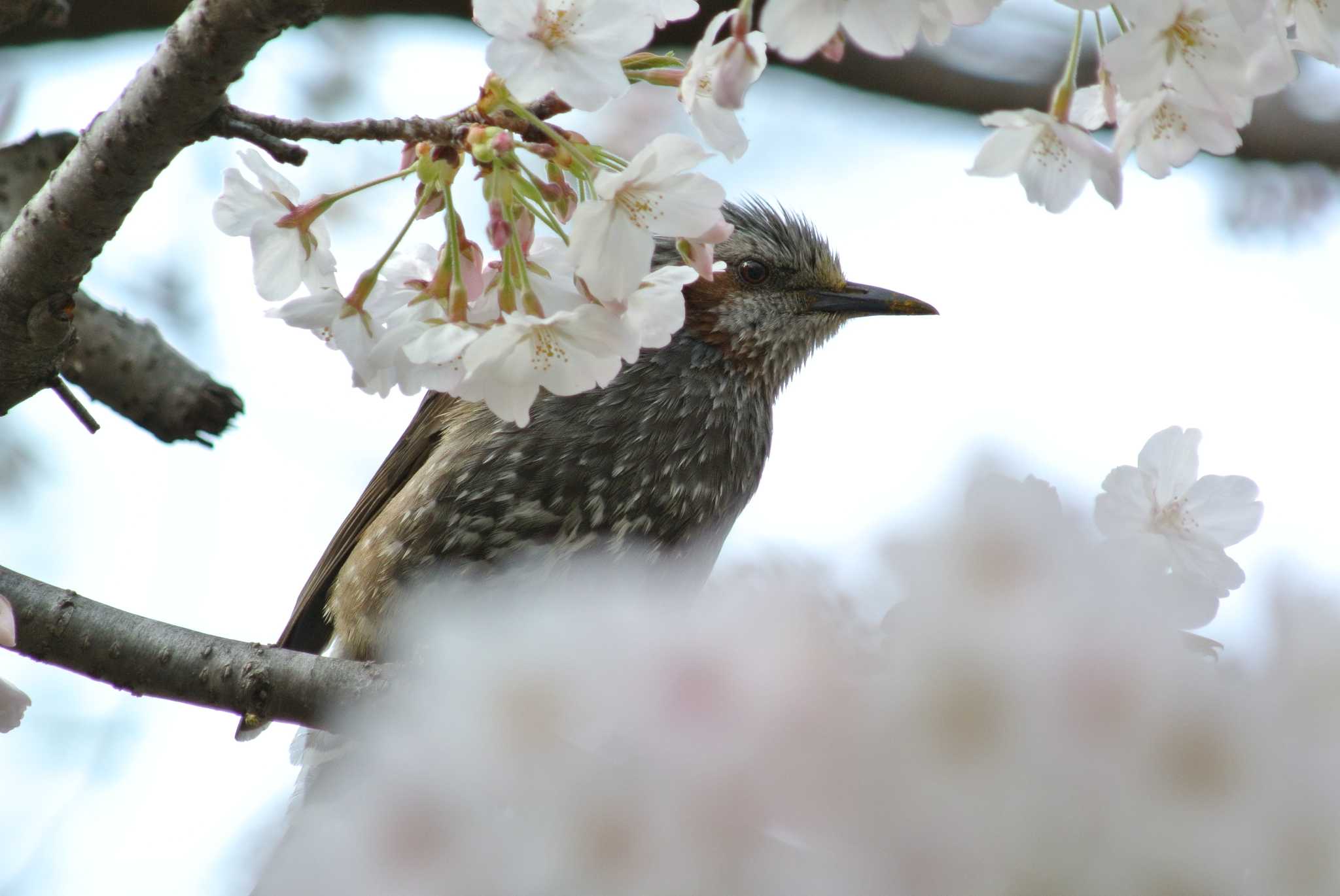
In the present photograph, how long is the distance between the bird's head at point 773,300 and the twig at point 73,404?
1506 mm

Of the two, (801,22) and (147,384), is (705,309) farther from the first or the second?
(801,22)

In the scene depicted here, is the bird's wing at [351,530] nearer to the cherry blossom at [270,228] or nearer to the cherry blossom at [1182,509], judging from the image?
the cherry blossom at [270,228]

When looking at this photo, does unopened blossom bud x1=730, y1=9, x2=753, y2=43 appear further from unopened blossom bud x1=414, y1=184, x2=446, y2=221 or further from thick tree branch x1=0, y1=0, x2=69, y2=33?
thick tree branch x1=0, y1=0, x2=69, y2=33

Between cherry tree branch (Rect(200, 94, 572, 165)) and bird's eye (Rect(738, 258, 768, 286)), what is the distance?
5.45 ft

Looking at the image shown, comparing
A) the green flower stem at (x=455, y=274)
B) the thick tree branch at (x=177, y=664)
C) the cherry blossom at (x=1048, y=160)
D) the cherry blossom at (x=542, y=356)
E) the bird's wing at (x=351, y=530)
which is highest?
the cherry blossom at (x=1048, y=160)

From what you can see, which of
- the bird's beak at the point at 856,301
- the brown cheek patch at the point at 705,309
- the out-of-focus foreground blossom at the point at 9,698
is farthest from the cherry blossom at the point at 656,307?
the bird's beak at the point at 856,301

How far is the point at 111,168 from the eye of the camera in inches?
57.6

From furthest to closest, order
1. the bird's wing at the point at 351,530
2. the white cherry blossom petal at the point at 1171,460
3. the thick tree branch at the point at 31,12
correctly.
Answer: the bird's wing at the point at 351,530 → the thick tree branch at the point at 31,12 → the white cherry blossom petal at the point at 1171,460

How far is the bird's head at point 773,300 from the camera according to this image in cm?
304

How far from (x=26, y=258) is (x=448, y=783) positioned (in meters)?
1.04

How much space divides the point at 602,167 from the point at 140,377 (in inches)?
44.6

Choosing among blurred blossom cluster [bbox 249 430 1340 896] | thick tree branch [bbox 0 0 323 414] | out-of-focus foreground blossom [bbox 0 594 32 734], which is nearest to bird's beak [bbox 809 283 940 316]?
thick tree branch [bbox 0 0 323 414]

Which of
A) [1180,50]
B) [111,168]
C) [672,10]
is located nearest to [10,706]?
[111,168]

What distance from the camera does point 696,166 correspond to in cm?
142
